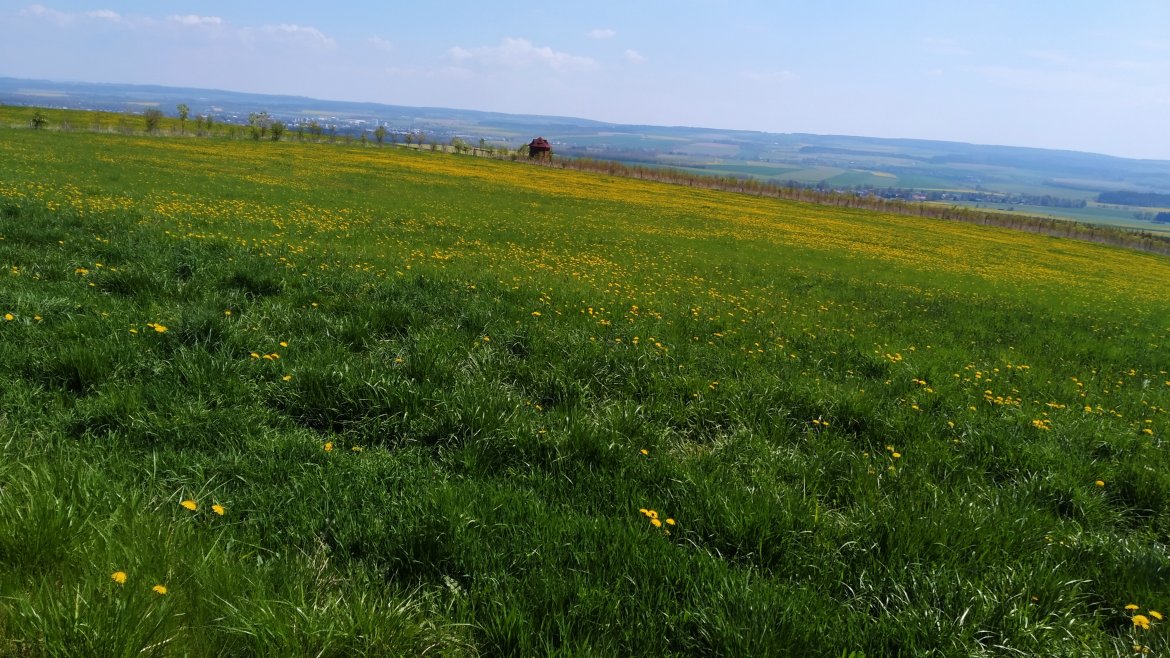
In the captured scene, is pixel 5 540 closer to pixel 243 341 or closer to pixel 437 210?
pixel 243 341

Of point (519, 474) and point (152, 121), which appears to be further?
point (152, 121)

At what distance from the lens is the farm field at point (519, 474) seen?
8.91 feet

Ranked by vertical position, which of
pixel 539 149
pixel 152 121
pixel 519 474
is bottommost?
pixel 519 474

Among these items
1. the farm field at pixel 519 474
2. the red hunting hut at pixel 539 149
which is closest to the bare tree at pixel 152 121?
the red hunting hut at pixel 539 149

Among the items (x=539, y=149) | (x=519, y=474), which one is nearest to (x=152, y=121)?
(x=539, y=149)

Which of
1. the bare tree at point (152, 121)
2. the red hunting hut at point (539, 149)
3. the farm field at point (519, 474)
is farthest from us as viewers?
the red hunting hut at point (539, 149)

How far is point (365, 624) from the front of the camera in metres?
2.49

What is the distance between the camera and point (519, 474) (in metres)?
4.22

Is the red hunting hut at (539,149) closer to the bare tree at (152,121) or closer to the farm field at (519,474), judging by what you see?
the bare tree at (152,121)

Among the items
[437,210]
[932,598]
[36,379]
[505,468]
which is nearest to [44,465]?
[36,379]

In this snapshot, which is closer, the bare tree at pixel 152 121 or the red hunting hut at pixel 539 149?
the bare tree at pixel 152 121

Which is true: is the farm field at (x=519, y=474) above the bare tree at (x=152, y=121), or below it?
below

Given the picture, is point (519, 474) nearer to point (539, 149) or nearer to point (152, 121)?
point (152, 121)

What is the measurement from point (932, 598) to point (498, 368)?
4400 millimetres
